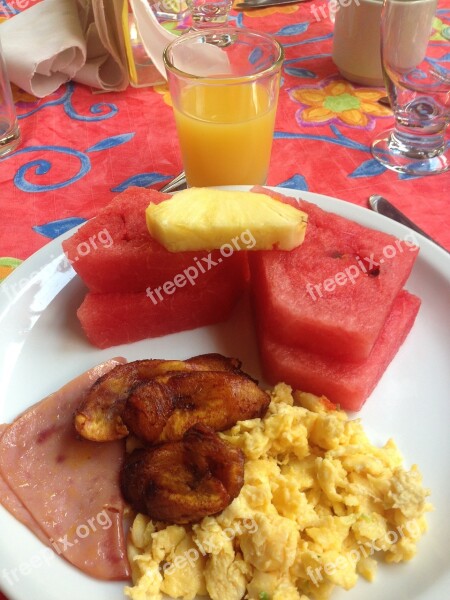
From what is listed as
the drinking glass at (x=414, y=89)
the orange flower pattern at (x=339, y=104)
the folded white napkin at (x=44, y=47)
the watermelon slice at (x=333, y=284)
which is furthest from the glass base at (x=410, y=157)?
the folded white napkin at (x=44, y=47)

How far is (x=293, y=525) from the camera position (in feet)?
3.91

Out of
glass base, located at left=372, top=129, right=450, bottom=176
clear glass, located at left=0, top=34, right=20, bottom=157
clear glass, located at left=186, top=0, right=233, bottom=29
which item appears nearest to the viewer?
glass base, located at left=372, top=129, right=450, bottom=176

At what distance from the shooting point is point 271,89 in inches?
79.6

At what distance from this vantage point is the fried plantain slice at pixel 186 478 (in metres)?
1.18

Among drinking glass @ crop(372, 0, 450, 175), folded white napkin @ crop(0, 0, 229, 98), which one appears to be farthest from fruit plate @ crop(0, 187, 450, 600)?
folded white napkin @ crop(0, 0, 229, 98)

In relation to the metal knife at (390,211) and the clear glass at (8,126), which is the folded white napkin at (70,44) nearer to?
the clear glass at (8,126)

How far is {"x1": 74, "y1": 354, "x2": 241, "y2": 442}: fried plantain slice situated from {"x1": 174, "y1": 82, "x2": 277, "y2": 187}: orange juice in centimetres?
88

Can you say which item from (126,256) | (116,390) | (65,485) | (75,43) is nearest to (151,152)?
(75,43)

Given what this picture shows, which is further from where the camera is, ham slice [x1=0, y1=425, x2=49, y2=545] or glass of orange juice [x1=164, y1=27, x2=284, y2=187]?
glass of orange juice [x1=164, y1=27, x2=284, y2=187]

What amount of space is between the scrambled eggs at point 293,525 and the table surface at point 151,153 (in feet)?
3.30

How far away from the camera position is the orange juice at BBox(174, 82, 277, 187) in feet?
6.56

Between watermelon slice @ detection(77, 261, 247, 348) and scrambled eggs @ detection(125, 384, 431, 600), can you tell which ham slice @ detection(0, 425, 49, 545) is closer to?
scrambled eggs @ detection(125, 384, 431, 600)

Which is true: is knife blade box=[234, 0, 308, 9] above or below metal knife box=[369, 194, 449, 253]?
above

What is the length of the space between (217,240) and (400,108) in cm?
129
